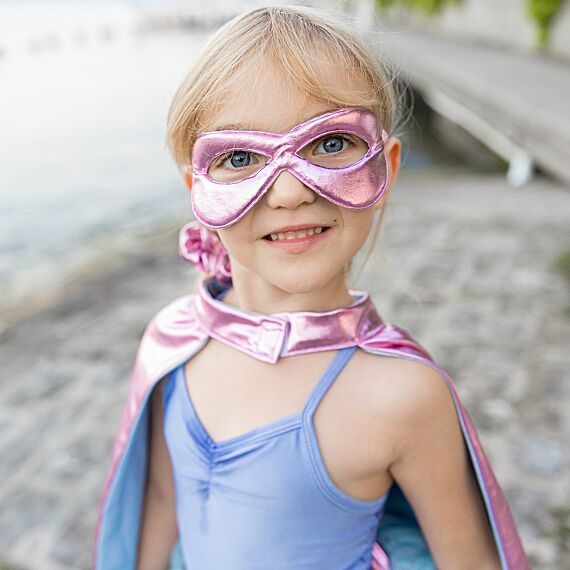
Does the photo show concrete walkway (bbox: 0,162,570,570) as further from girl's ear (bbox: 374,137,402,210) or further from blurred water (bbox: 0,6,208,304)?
blurred water (bbox: 0,6,208,304)

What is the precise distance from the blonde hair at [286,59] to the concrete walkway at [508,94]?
0.81 ft

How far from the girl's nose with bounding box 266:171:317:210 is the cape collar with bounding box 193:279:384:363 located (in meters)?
0.23

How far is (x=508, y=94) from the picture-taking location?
603 cm

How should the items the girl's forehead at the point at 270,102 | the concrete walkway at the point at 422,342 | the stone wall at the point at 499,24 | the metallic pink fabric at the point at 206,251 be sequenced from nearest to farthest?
the girl's forehead at the point at 270,102, the metallic pink fabric at the point at 206,251, the concrete walkway at the point at 422,342, the stone wall at the point at 499,24

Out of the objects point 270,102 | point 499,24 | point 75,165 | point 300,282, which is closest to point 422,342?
point 300,282

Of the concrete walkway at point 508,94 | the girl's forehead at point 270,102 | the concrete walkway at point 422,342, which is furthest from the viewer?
the concrete walkway at point 508,94

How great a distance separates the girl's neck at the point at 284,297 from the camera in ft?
4.46

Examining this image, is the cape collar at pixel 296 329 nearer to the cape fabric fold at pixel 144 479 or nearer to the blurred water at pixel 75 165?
the cape fabric fold at pixel 144 479

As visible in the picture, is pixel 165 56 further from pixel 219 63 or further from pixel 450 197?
pixel 219 63

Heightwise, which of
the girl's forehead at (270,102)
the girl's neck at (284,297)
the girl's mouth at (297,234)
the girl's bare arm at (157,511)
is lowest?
the girl's bare arm at (157,511)

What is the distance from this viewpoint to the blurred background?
3.00 m

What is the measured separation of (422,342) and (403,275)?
1113mm

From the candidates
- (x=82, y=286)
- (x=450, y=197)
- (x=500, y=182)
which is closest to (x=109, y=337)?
(x=82, y=286)

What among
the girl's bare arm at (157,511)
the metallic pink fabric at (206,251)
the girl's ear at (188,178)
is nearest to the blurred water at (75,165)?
the girl's ear at (188,178)
